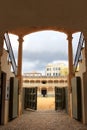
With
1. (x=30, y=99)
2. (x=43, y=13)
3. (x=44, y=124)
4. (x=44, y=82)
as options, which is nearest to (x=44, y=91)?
(x=44, y=82)

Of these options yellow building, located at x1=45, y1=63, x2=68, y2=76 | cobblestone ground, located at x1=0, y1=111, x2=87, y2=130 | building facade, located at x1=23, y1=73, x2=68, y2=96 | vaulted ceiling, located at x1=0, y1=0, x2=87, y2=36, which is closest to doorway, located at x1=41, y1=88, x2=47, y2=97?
building facade, located at x1=23, y1=73, x2=68, y2=96

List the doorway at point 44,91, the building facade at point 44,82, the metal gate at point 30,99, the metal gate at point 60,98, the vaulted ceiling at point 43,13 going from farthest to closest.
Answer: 1. the building facade at point 44,82
2. the doorway at point 44,91
3. the metal gate at point 30,99
4. the metal gate at point 60,98
5. the vaulted ceiling at point 43,13

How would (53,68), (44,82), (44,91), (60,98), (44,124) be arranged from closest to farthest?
(44,124) → (60,98) → (44,91) → (44,82) → (53,68)

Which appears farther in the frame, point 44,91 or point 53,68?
point 53,68

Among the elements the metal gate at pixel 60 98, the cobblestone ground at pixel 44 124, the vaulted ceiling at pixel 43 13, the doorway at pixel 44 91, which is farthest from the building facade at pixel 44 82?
the vaulted ceiling at pixel 43 13

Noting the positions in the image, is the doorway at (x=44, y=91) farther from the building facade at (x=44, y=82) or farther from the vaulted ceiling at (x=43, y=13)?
the vaulted ceiling at (x=43, y=13)

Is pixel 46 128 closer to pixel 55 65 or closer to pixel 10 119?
pixel 10 119

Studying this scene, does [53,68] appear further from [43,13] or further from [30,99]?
[43,13]

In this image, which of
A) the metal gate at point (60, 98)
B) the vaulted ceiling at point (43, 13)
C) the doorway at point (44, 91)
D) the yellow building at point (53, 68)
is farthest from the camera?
the yellow building at point (53, 68)

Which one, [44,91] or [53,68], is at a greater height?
[53,68]

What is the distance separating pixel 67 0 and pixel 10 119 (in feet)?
25.3

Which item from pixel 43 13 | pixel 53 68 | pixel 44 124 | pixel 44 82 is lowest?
pixel 44 124

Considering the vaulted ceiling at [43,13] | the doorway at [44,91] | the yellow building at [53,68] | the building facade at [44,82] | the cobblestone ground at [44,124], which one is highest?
the yellow building at [53,68]

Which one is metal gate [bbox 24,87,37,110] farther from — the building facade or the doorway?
the building facade
